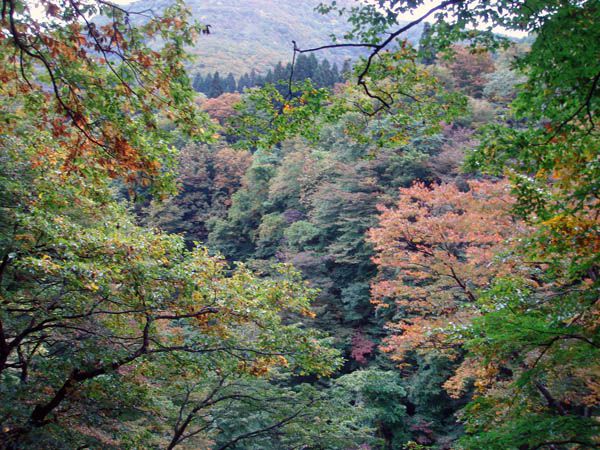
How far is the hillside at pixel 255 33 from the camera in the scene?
208 ft

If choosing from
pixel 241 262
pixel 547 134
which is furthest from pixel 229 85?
pixel 547 134

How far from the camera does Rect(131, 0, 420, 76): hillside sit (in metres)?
63.5

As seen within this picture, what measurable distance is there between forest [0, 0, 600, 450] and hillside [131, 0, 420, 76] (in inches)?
2125

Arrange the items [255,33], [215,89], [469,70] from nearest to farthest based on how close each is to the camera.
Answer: [469,70] → [215,89] → [255,33]

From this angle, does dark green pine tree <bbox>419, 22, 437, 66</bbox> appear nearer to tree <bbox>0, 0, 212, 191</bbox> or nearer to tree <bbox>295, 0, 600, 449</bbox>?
tree <bbox>295, 0, 600, 449</bbox>

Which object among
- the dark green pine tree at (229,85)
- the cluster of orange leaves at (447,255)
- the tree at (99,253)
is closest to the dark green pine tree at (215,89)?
the dark green pine tree at (229,85)

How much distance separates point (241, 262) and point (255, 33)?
90.0 meters

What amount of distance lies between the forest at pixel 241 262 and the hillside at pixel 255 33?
54.0 metres

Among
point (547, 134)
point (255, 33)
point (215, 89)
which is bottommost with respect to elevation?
point (547, 134)

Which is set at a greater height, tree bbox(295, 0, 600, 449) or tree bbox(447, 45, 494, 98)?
tree bbox(447, 45, 494, 98)

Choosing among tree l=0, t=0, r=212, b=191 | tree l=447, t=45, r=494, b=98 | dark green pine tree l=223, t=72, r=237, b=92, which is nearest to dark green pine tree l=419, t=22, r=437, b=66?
tree l=0, t=0, r=212, b=191

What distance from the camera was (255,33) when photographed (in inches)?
3450

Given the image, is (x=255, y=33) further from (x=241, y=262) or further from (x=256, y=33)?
(x=241, y=262)

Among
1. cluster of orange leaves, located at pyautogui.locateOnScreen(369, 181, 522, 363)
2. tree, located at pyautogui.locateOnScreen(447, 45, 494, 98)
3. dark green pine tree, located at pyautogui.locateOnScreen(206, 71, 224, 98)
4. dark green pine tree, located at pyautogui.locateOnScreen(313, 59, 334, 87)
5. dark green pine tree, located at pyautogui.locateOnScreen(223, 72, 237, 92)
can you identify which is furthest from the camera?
dark green pine tree, located at pyautogui.locateOnScreen(223, 72, 237, 92)
